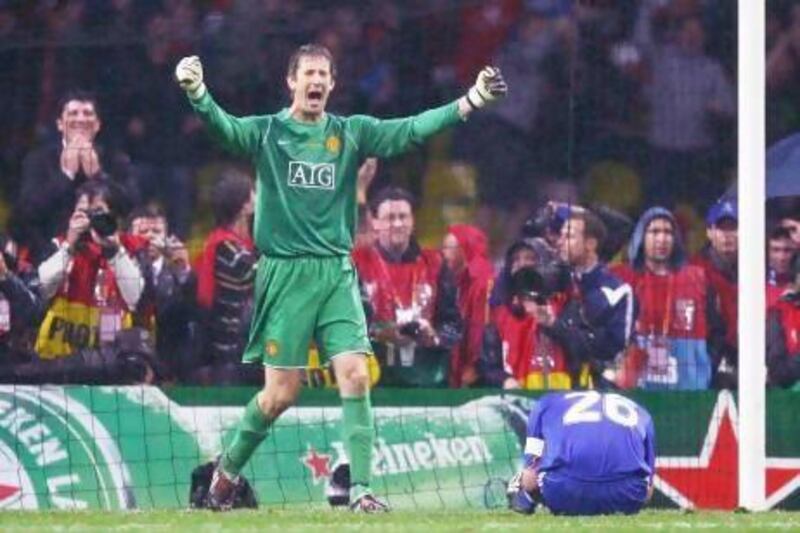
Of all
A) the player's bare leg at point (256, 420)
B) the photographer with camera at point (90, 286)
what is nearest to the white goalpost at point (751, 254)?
the player's bare leg at point (256, 420)

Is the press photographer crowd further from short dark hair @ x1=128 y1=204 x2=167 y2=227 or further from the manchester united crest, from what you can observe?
the manchester united crest

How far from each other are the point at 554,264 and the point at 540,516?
300 centimetres

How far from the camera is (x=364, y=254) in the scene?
13.1 metres

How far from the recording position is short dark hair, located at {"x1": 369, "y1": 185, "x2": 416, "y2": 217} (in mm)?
13125

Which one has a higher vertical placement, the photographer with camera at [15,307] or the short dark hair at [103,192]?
the short dark hair at [103,192]

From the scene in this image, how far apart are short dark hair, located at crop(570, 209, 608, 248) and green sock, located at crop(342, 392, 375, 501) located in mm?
2795

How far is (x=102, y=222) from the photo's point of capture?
13.1m

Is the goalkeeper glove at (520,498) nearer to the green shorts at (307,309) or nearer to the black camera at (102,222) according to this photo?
the green shorts at (307,309)

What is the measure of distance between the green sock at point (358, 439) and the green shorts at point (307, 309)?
0.30 meters

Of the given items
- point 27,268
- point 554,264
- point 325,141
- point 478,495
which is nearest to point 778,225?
point 554,264

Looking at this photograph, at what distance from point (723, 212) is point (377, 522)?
4165mm

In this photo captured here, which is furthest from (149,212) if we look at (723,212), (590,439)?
(590,439)

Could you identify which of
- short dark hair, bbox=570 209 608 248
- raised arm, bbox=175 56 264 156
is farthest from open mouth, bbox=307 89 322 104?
short dark hair, bbox=570 209 608 248

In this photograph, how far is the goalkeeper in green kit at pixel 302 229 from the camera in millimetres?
10766
